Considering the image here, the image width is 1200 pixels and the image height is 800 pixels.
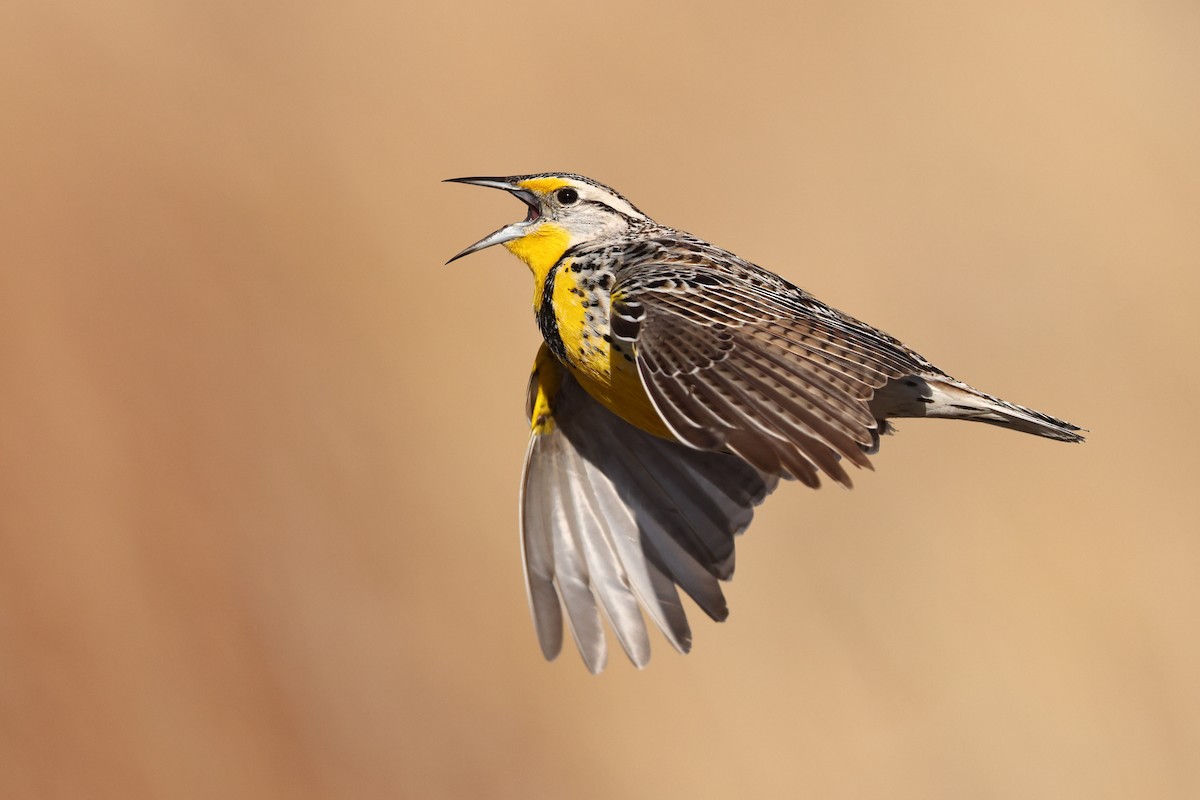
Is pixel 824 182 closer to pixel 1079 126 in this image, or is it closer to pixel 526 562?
pixel 1079 126

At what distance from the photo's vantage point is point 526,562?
8.68 feet

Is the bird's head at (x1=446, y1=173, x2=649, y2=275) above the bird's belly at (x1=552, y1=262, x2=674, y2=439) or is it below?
above

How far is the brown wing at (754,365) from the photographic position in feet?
Answer: 6.36

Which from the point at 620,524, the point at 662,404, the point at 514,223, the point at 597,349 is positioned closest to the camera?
the point at 662,404

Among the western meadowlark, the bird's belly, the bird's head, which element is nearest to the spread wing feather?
the western meadowlark

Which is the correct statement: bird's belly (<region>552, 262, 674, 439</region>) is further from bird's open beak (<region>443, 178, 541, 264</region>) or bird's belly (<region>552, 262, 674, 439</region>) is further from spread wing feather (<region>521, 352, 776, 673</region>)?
spread wing feather (<region>521, 352, 776, 673</region>)

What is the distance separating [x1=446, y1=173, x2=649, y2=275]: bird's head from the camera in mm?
2551

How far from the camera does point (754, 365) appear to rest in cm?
211

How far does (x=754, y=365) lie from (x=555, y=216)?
621 mm

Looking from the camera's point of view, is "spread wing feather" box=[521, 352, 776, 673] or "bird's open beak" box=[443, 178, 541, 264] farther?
"spread wing feather" box=[521, 352, 776, 673]

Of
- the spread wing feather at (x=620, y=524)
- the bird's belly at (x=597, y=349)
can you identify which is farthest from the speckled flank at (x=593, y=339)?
the spread wing feather at (x=620, y=524)

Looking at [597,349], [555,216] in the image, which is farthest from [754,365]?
[555,216]

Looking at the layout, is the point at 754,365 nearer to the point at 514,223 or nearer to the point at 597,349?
the point at 597,349

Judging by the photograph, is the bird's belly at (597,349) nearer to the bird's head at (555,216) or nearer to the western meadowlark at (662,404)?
the western meadowlark at (662,404)
